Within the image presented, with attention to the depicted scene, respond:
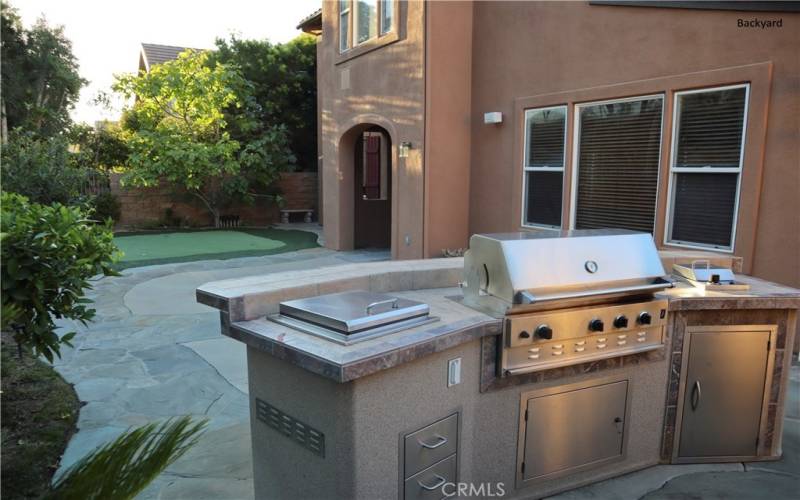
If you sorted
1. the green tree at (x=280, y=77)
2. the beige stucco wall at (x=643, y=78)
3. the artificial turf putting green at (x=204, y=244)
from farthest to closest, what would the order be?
the green tree at (x=280, y=77) < the artificial turf putting green at (x=204, y=244) < the beige stucco wall at (x=643, y=78)

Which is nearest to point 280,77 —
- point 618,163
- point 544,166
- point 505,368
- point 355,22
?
point 355,22

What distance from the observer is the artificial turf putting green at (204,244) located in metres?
11.1

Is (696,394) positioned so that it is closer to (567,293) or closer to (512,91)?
(567,293)

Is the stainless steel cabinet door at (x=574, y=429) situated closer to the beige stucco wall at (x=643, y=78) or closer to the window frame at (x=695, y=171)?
the beige stucco wall at (x=643, y=78)

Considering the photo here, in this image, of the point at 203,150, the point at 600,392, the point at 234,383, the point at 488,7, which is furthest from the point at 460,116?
the point at 203,150

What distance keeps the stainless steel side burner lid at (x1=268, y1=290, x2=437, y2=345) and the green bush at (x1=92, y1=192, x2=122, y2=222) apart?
1424 centimetres

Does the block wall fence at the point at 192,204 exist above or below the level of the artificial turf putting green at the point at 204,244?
above

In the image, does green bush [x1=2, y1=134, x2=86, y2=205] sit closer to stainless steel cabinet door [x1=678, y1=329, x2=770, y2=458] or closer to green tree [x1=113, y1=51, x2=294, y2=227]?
green tree [x1=113, y1=51, x2=294, y2=227]

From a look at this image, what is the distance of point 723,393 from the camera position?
3369mm

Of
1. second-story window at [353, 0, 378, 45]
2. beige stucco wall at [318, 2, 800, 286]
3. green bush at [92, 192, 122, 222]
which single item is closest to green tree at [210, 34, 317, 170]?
green bush at [92, 192, 122, 222]

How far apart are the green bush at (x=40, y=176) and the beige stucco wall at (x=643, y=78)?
647 cm

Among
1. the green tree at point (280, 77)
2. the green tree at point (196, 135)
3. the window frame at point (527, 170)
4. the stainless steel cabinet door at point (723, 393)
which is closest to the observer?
the stainless steel cabinet door at point (723, 393)

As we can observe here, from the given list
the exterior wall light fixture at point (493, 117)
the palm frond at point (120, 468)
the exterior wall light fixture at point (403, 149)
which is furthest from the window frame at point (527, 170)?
the palm frond at point (120, 468)

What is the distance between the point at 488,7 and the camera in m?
8.73
